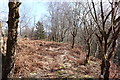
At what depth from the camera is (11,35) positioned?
4.23 m

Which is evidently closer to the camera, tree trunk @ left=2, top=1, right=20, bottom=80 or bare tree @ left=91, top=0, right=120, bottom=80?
tree trunk @ left=2, top=1, right=20, bottom=80

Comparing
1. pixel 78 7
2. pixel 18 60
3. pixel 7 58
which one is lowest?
pixel 18 60

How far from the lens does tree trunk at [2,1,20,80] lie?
4164 millimetres

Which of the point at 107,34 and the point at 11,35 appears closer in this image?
the point at 11,35

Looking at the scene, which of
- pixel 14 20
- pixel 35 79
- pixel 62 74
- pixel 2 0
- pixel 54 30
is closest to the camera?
pixel 14 20

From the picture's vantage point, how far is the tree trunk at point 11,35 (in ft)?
13.7

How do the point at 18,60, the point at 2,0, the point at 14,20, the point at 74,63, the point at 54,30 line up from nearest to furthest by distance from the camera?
the point at 14,20
the point at 2,0
the point at 18,60
the point at 74,63
the point at 54,30

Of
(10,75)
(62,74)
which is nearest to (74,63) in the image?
(62,74)

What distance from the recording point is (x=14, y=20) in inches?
164

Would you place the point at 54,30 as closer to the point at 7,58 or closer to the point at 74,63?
the point at 74,63

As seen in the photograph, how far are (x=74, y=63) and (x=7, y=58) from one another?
6.63 metres

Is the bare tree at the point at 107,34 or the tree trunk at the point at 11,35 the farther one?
the bare tree at the point at 107,34

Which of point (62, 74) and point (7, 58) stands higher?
point (7, 58)

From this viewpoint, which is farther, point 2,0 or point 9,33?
point 2,0
